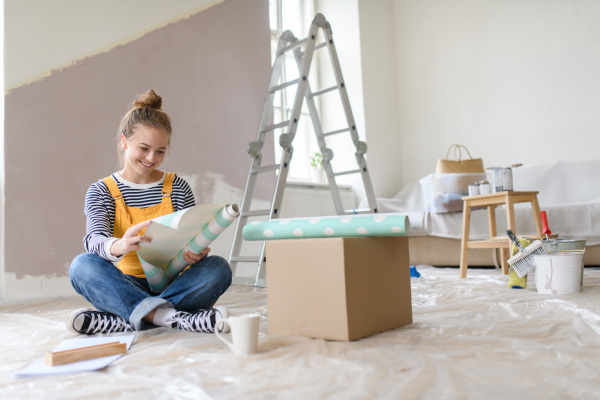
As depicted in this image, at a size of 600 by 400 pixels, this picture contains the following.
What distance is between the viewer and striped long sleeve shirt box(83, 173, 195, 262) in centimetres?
129

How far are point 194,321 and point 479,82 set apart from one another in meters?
3.61

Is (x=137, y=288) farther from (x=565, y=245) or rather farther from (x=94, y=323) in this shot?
(x=565, y=245)

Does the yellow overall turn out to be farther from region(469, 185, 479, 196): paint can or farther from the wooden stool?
region(469, 185, 479, 196): paint can

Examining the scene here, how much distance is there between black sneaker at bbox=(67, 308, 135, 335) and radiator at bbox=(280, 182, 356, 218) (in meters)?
2.33

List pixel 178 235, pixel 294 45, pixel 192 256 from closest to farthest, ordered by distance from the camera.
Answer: pixel 178 235, pixel 192 256, pixel 294 45

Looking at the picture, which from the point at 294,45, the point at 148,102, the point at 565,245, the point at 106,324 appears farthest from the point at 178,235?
the point at 294,45

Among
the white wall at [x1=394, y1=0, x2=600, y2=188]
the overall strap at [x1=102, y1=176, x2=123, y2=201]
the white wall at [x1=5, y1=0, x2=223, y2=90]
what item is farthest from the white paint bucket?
the white wall at [x1=5, y1=0, x2=223, y2=90]

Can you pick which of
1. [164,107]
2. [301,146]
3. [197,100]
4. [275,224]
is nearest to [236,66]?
[197,100]

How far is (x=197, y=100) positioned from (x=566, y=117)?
107 inches

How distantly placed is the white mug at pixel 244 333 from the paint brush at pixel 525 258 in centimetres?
132

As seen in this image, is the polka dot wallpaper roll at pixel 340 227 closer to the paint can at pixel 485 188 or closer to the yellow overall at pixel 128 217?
the yellow overall at pixel 128 217

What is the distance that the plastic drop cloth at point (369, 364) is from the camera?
Answer: 2.61 feet

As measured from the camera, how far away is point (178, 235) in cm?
124

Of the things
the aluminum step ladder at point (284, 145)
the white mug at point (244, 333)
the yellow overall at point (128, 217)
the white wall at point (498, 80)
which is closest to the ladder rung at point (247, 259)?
the aluminum step ladder at point (284, 145)
